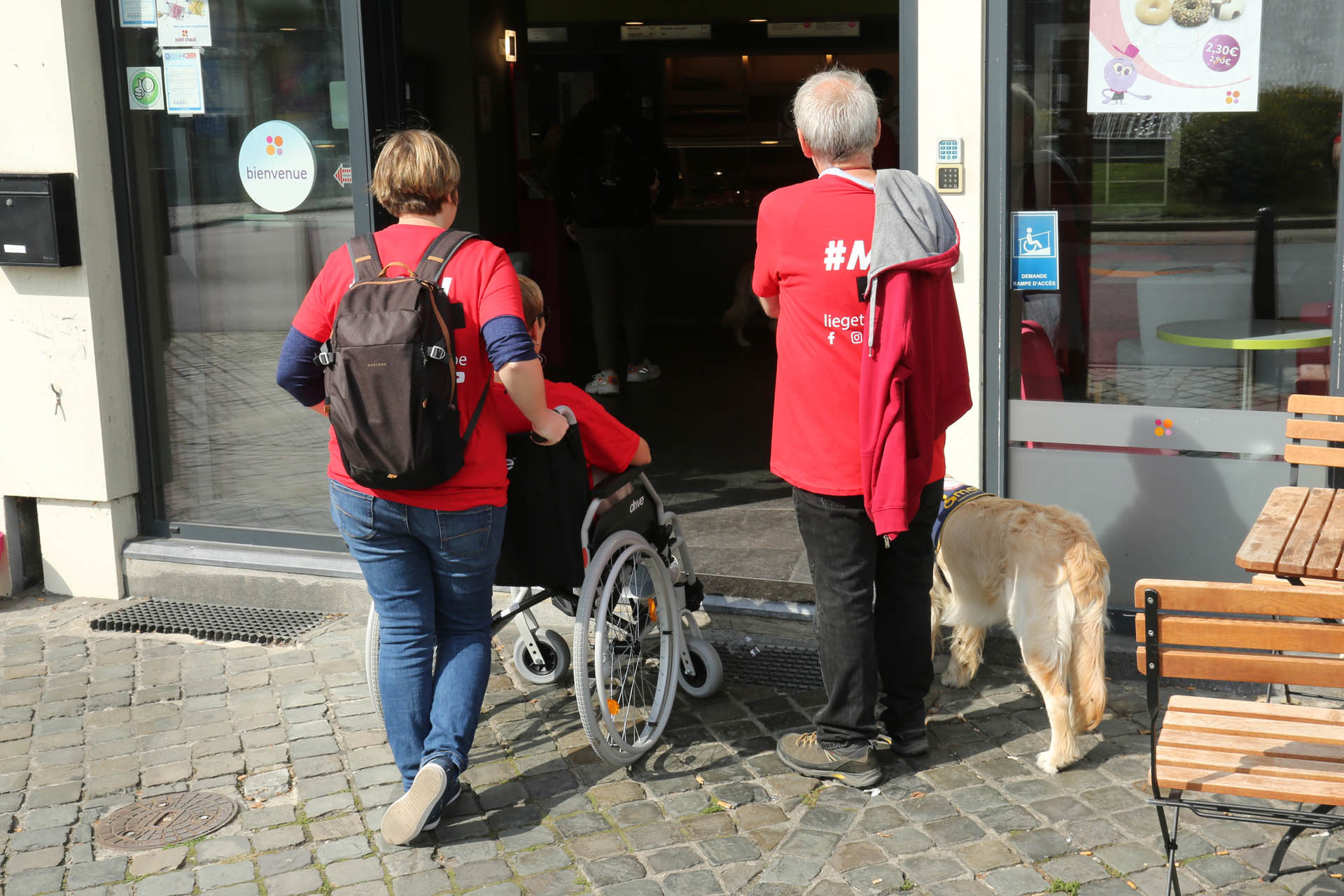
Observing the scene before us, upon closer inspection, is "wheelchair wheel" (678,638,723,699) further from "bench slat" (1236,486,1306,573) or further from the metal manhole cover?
"bench slat" (1236,486,1306,573)

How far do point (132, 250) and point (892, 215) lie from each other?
3.84 meters

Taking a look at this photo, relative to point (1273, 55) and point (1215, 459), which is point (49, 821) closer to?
point (1215, 459)

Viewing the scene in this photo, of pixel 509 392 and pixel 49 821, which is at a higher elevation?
pixel 509 392

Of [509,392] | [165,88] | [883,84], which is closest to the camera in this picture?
[509,392]

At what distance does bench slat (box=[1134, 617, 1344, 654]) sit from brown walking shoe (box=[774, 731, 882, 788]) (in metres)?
1.46

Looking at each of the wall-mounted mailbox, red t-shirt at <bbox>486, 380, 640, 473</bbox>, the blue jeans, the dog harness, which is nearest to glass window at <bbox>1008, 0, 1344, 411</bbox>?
the dog harness

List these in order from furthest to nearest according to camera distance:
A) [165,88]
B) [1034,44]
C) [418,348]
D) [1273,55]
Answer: [165,88] < [1034,44] < [1273,55] < [418,348]

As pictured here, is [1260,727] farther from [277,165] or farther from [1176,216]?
[277,165]

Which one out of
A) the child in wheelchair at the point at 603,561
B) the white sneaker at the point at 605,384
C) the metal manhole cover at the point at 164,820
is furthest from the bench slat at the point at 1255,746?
the white sneaker at the point at 605,384

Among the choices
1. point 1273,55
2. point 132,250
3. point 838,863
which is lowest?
point 838,863

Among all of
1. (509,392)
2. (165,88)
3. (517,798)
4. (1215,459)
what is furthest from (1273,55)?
(165,88)

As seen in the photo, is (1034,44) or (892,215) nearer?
(892,215)

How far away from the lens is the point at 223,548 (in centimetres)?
603

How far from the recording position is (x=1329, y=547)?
3494mm
